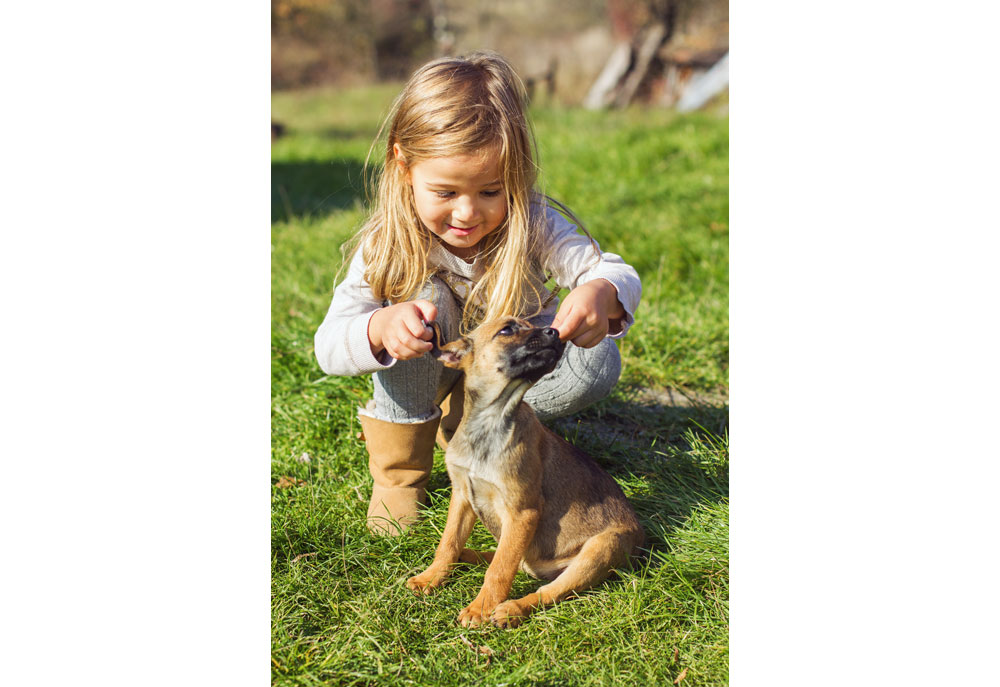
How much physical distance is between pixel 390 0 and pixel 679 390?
43.1 feet

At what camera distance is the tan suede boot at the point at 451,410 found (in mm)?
3039

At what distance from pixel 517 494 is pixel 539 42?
1281 centimetres

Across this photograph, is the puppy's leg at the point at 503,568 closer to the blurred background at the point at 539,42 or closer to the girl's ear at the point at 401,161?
the girl's ear at the point at 401,161

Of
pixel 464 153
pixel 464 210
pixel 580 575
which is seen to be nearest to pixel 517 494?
pixel 580 575

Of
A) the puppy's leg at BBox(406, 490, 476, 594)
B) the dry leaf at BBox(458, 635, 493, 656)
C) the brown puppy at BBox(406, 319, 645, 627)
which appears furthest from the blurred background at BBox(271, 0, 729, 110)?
the dry leaf at BBox(458, 635, 493, 656)

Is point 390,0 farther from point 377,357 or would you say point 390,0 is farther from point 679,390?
point 377,357

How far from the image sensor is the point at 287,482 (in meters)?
3.18

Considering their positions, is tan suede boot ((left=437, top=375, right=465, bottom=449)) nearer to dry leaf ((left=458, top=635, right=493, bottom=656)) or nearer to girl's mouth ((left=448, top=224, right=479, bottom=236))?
girl's mouth ((left=448, top=224, right=479, bottom=236))

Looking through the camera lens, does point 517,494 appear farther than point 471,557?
No

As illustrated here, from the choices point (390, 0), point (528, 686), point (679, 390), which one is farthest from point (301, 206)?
point (390, 0)

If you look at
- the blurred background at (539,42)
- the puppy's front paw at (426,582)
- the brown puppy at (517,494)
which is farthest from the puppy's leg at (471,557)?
the blurred background at (539,42)

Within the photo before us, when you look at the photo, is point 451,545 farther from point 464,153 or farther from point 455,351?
point 464,153

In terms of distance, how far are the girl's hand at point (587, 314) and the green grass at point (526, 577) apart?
744mm

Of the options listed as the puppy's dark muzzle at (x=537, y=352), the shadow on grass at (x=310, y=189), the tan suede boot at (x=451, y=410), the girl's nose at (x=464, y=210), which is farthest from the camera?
the shadow on grass at (x=310, y=189)
